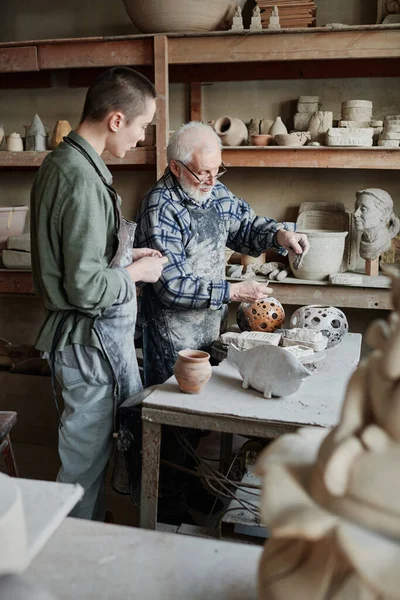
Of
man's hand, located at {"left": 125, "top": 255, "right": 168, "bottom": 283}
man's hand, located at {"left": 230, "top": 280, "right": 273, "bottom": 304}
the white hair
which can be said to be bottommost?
man's hand, located at {"left": 230, "top": 280, "right": 273, "bottom": 304}

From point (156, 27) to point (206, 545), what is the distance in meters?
3.70

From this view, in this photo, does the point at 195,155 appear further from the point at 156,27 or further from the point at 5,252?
the point at 5,252

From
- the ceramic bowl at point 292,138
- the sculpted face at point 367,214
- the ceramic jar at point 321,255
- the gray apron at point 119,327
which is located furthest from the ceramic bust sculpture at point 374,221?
the gray apron at point 119,327

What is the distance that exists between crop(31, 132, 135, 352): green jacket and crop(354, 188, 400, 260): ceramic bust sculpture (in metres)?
2.29

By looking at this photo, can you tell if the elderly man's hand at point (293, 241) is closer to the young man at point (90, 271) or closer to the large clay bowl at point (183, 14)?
the young man at point (90, 271)

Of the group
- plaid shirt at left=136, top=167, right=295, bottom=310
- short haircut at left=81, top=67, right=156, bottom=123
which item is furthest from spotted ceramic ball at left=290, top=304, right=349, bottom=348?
short haircut at left=81, top=67, right=156, bottom=123

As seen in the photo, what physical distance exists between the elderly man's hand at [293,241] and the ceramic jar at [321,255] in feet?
2.55

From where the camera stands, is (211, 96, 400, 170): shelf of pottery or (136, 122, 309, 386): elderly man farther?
(211, 96, 400, 170): shelf of pottery

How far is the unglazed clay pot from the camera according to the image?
13.4ft

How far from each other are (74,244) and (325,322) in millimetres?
1197

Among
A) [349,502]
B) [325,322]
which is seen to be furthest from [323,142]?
[349,502]

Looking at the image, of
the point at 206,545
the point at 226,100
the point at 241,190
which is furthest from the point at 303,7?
the point at 206,545

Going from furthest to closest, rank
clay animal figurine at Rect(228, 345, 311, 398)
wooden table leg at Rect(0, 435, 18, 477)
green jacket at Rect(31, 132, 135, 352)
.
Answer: wooden table leg at Rect(0, 435, 18, 477) → green jacket at Rect(31, 132, 135, 352) → clay animal figurine at Rect(228, 345, 311, 398)

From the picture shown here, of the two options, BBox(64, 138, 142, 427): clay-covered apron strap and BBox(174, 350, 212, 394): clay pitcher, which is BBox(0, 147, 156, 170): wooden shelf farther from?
BBox(174, 350, 212, 394): clay pitcher
